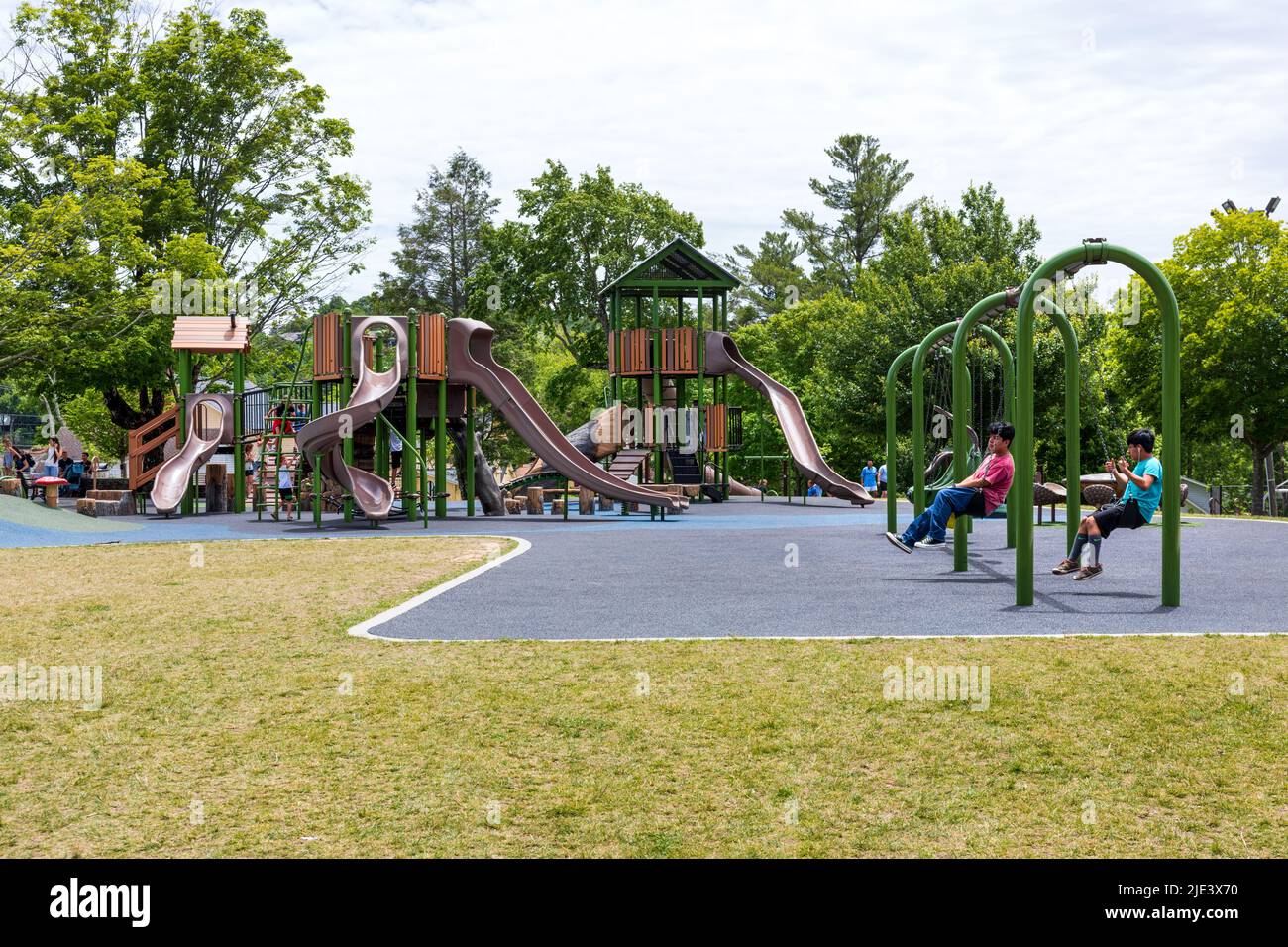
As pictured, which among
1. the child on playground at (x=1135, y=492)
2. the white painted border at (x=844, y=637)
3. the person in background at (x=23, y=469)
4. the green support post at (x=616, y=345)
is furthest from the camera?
the green support post at (x=616, y=345)

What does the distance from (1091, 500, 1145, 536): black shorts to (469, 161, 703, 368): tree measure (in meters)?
44.6

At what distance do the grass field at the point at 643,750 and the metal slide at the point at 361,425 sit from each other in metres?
14.9

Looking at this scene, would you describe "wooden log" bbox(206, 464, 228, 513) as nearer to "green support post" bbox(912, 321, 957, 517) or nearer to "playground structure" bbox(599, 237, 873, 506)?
"playground structure" bbox(599, 237, 873, 506)

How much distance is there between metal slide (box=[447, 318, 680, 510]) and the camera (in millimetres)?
27828

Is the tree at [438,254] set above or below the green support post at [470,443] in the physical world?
above

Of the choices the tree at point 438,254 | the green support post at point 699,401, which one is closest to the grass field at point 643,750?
the green support post at point 699,401

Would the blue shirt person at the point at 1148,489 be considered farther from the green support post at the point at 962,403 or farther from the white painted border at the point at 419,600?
the white painted border at the point at 419,600

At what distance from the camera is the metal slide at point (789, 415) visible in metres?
36.5

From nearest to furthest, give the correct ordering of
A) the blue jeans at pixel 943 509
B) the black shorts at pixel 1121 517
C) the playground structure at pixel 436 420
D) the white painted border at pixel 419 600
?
1. the white painted border at pixel 419 600
2. the black shorts at pixel 1121 517
3. the blue jeans at pixel 943 509
4. the playground structure at pixel 436 420

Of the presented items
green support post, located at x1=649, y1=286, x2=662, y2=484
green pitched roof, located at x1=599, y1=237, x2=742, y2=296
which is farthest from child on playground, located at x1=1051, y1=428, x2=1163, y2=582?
green pitched roof, located at x1=599, y1=237, x2=742, y2=296

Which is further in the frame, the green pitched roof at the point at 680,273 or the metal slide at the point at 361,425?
the green pitched roof at the point at 680,273

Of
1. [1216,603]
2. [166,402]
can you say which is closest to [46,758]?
[1216,603]

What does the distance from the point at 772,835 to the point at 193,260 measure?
36.5 m

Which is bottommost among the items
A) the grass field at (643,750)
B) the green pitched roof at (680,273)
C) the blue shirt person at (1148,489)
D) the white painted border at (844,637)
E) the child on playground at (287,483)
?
the grass field at (643,750)
